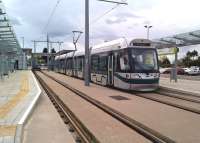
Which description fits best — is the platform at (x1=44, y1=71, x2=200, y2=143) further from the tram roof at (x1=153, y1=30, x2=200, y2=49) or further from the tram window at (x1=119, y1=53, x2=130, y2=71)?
the tram roof at (x1=153, y1=30, x2=200, y2=49)

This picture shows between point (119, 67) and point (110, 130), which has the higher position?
point (119, 67)

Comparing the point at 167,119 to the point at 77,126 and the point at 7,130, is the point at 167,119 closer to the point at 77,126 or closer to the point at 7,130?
the point at 77,126

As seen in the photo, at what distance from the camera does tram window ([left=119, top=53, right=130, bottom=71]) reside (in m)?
21.0

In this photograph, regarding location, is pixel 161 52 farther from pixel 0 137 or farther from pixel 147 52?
pixel 0 137

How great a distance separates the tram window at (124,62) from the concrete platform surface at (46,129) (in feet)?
25.6

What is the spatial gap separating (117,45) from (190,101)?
300 inches

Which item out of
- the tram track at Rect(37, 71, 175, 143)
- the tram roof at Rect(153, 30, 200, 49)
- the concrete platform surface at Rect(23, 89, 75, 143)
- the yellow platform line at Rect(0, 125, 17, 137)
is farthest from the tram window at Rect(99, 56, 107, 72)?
the yellow platform line at Rect(0, 125, 17, 137)

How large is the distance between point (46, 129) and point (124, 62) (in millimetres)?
11711

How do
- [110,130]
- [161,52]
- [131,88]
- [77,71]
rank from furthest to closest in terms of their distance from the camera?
[161,52] < [77,71] < [131,88] < [110,130]

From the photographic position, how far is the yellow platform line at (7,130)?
8.60m

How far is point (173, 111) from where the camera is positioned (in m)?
13.1

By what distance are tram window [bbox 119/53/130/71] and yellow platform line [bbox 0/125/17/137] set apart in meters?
12.1

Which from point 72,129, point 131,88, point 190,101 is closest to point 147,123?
point 72,129

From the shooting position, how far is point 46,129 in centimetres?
1023
